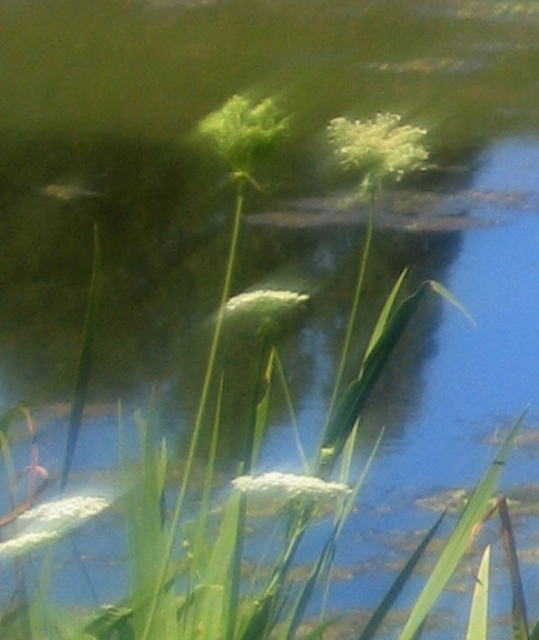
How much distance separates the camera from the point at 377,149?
43.4 inches

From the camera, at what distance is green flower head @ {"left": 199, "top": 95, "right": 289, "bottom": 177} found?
1.06 m

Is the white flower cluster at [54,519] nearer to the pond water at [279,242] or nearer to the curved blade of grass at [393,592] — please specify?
the curved blade of grass at [393,592]

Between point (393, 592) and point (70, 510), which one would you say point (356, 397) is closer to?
point (393, 592)

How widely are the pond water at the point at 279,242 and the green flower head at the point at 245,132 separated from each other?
19 cm

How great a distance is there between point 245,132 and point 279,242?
2972 mm

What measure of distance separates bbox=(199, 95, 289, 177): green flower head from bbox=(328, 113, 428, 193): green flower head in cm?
5

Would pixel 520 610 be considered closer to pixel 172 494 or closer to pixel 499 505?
pixel 499 505

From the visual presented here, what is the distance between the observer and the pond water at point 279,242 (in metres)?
2.68

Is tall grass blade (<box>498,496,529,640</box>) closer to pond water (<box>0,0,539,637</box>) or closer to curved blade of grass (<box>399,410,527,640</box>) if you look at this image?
curved blade of grass (<box>399,410,527,640</box>)

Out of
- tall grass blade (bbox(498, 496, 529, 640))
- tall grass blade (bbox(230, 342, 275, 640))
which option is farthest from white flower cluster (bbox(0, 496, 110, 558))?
tall grass blade (bbox(498, 496, 529, 640))

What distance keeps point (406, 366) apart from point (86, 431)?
3.12 ft

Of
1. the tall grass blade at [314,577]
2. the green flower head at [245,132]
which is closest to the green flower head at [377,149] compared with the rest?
the green flower head at [245,132]

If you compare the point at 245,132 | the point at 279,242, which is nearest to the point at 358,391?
the point at 245,132

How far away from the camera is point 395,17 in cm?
739
